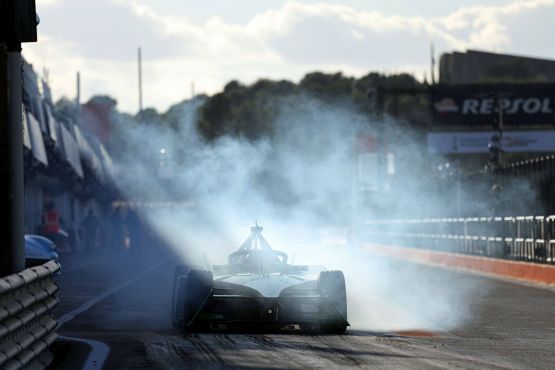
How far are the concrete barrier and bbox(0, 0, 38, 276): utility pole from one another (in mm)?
18310

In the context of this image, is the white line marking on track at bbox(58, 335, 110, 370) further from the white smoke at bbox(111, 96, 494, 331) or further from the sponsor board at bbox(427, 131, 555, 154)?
the sponsor board at bbox(427, 131, 555, 154)

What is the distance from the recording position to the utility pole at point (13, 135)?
12.3 metres

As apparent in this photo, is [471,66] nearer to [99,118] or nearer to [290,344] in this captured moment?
[99,118]

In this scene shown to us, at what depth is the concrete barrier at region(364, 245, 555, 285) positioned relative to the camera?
99.2 feet

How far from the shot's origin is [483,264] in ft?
119

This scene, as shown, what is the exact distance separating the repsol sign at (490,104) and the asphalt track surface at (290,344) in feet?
149

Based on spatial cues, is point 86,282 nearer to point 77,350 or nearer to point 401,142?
point 77,350

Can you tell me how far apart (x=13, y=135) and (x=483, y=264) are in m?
25.2

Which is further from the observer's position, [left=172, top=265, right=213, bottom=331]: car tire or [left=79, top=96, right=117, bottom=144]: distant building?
[left=79, top=96, right=117, bottom=144]: distant building

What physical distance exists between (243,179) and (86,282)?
14.2 feet

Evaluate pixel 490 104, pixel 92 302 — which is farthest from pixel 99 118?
pixel 92 302

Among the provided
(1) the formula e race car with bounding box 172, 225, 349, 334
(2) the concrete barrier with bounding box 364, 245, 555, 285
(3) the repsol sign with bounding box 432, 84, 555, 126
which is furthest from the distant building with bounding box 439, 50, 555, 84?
(1) the formula e race car with bounding box 172, 225, 349, 334

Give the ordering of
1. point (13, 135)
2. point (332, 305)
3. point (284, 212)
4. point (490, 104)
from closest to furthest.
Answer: point (13, 135), point (332, 305), point (284, 212), point (490, 104)

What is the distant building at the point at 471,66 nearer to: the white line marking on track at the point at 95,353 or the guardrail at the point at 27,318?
the white line marking on track at the point at 95,353
